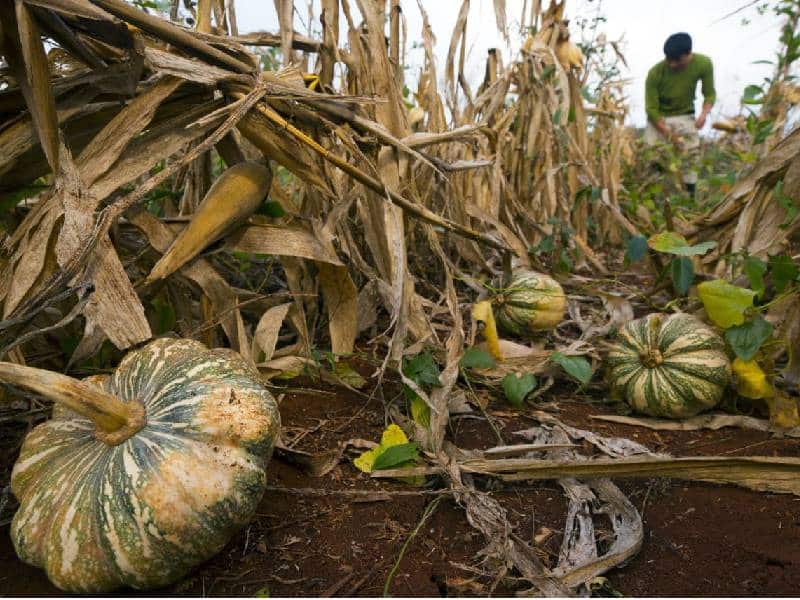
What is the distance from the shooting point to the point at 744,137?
8234 mm

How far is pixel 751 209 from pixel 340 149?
5.68 feet

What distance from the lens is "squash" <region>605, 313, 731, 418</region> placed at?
2.16m

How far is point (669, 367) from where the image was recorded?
7.31 feet

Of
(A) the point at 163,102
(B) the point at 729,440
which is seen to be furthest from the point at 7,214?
(B) the point at 729,440

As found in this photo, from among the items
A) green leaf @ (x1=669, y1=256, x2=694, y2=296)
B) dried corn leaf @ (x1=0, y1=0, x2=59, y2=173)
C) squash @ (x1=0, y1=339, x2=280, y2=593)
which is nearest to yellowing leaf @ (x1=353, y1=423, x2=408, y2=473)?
squash @ (x1=0, y1=339, x2=280, y2=593)

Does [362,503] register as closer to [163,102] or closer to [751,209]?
[163,102]

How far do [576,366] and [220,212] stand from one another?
4.35 feet

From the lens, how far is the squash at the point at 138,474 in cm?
125

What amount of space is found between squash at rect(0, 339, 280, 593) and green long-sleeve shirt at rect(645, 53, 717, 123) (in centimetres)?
721

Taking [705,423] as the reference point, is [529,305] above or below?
above

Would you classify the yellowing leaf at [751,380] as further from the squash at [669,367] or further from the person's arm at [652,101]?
the person's arm at [652,101]

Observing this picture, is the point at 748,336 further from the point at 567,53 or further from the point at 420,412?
the point at 567,53

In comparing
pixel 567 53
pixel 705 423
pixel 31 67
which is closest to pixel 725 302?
pixel 705 423

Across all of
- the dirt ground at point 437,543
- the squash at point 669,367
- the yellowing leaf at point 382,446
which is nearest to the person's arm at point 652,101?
the squash at point 669,367
